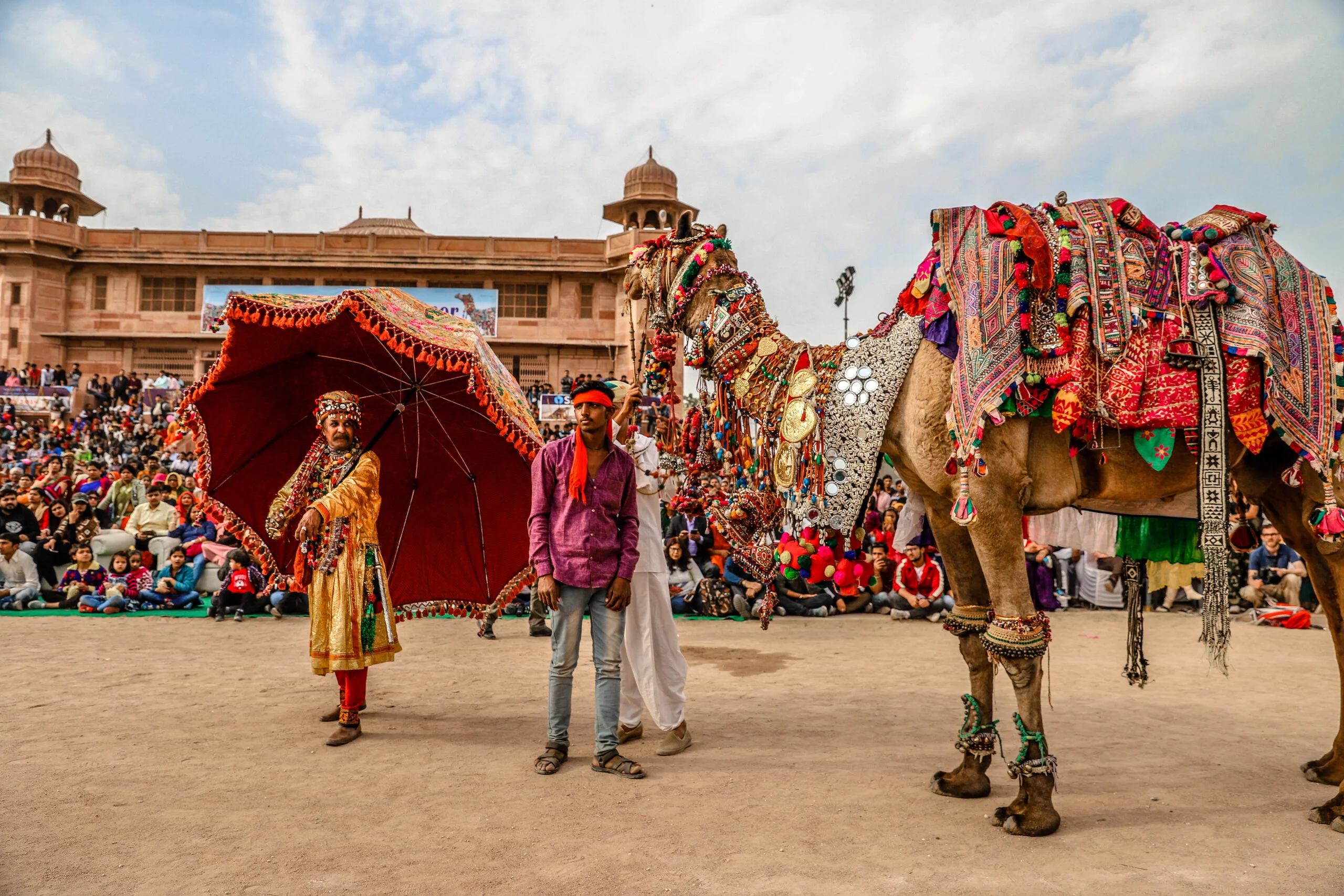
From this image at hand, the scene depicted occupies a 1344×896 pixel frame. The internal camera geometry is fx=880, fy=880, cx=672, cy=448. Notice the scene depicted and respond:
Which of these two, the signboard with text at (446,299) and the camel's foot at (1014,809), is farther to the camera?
the signboard with text at (446,299)

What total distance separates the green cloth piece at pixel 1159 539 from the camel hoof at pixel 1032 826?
164cm

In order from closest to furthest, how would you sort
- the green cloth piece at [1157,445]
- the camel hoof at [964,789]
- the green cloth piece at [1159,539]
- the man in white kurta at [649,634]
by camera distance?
the green cloth piece at [1157,445], the camel hoof at [964,789], the green cloth piece at [1159,539], the man in white kurta at [649,634]

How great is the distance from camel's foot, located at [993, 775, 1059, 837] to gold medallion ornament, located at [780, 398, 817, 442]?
5.25ft

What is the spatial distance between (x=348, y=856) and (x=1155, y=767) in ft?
11.8

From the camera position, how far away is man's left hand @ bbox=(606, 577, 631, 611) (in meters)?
4.23

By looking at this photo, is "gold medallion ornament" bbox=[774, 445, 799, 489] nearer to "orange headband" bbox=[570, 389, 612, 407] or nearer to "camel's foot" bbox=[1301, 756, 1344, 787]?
"orange headband" bbox=[570, 389, 612, 407]

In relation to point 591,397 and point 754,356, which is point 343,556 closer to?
point 591,397

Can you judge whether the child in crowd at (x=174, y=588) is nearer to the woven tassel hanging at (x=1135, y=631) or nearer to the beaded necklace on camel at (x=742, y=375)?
the beaded necklace on camel at (x=742, y=375)

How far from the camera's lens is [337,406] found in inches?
196

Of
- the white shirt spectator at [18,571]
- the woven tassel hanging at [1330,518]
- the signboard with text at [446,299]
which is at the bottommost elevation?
the white shirt spectator at [18,571]

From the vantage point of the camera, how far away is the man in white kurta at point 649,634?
15.0 feet

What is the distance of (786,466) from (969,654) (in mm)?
1173

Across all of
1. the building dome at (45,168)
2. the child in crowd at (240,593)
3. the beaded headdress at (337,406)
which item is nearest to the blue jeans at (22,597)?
the child in crowd at (240,593)

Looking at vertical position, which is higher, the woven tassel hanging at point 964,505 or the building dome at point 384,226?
the building dome at point 384,226
